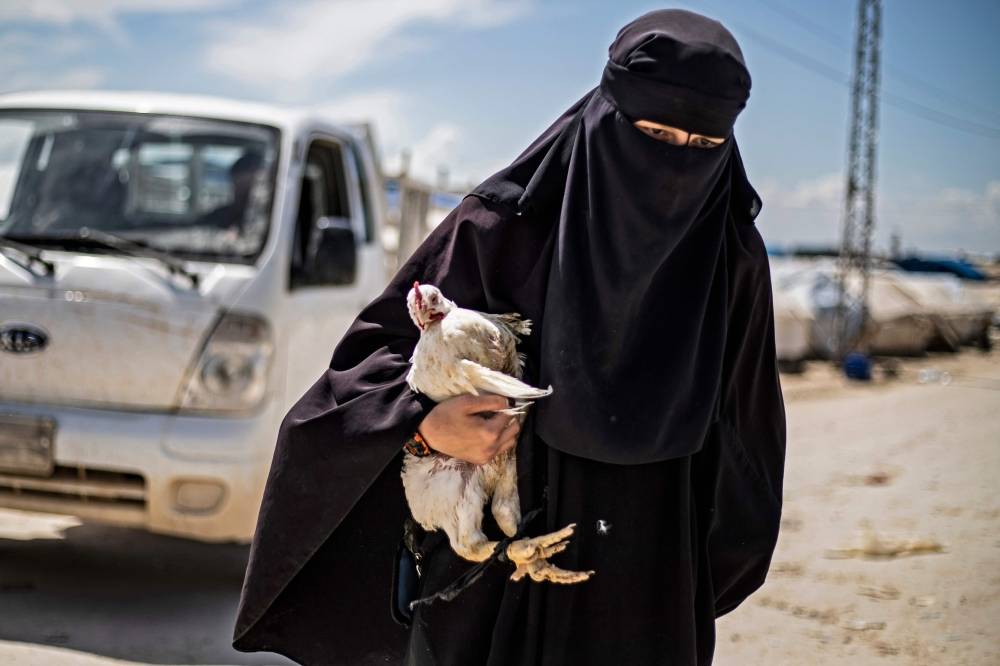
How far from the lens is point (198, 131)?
13.9 feet

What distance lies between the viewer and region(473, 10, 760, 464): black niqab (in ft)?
5.19

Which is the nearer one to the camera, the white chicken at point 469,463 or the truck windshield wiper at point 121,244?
the white chicken at point 469,463

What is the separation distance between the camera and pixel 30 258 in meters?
3.71

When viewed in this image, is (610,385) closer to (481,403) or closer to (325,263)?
(481,403)

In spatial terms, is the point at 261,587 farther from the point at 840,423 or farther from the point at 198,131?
the point at 840,423

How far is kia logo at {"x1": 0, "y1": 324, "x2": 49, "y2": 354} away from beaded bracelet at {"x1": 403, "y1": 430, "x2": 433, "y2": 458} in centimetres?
251

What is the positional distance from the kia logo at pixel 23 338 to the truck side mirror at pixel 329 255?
973 millimetres

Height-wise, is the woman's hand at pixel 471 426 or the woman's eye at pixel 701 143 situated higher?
the woman's eye at pixel 701 143

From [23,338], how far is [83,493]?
0.62 metres

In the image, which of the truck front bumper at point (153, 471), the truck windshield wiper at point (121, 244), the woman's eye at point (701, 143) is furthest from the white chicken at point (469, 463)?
the truck windshield wiper at point (121, 244)

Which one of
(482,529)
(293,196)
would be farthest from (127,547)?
(482,529)

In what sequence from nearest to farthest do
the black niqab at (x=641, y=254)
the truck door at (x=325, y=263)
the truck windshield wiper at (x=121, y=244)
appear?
1. the black niqab at (x=641, y=254)
2. the truck windshield wiper at (x=121, y=244)
3. the truck door at (x=325, y=263)

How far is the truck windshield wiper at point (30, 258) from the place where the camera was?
3.69m

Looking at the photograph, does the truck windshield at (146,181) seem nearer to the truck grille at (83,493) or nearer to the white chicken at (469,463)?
the truck grille at (83,493)
